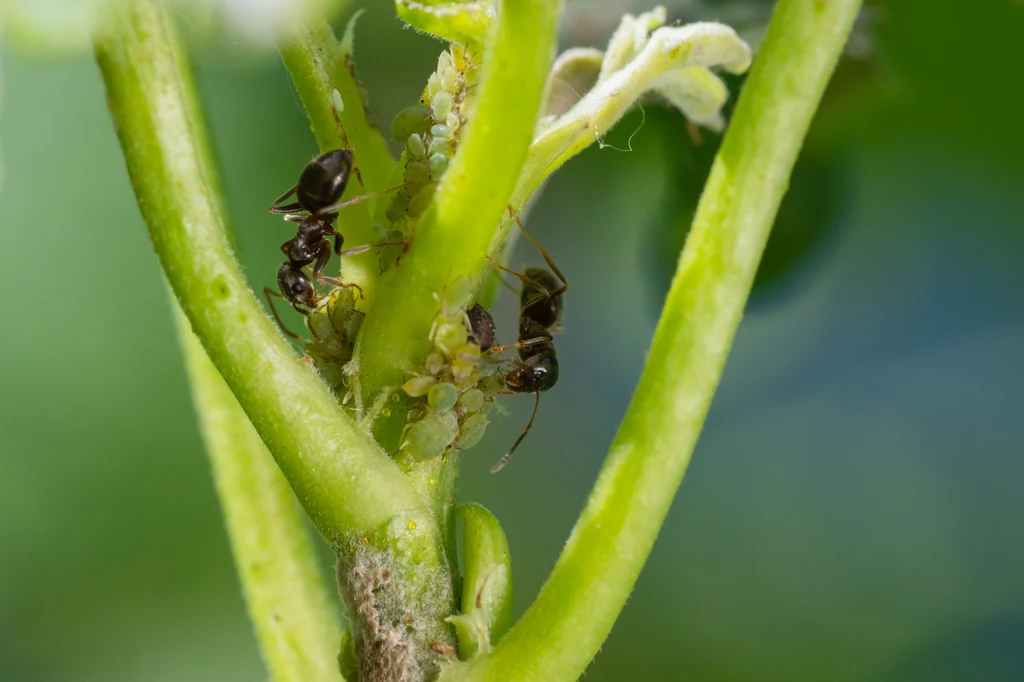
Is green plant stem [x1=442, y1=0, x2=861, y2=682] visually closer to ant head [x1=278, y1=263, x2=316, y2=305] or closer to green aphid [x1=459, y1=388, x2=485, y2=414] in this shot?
green aphid [x1=459, y1=388, x2=485, y2=414]

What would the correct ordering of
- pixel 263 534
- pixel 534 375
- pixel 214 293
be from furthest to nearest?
pixel 534 375 → pixel 263 534 → pixel 214 293

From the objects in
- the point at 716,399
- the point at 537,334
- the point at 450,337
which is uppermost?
the point at 450,337

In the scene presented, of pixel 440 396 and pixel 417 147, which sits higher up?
pixel 417 147

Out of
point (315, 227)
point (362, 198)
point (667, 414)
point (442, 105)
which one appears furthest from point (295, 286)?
point (667, 414)

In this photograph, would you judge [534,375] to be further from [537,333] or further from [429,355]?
[429,355]

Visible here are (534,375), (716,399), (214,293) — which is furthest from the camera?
(716,399)

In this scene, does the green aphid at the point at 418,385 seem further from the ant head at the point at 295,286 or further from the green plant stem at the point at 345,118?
the ant head at the point at 295,286
